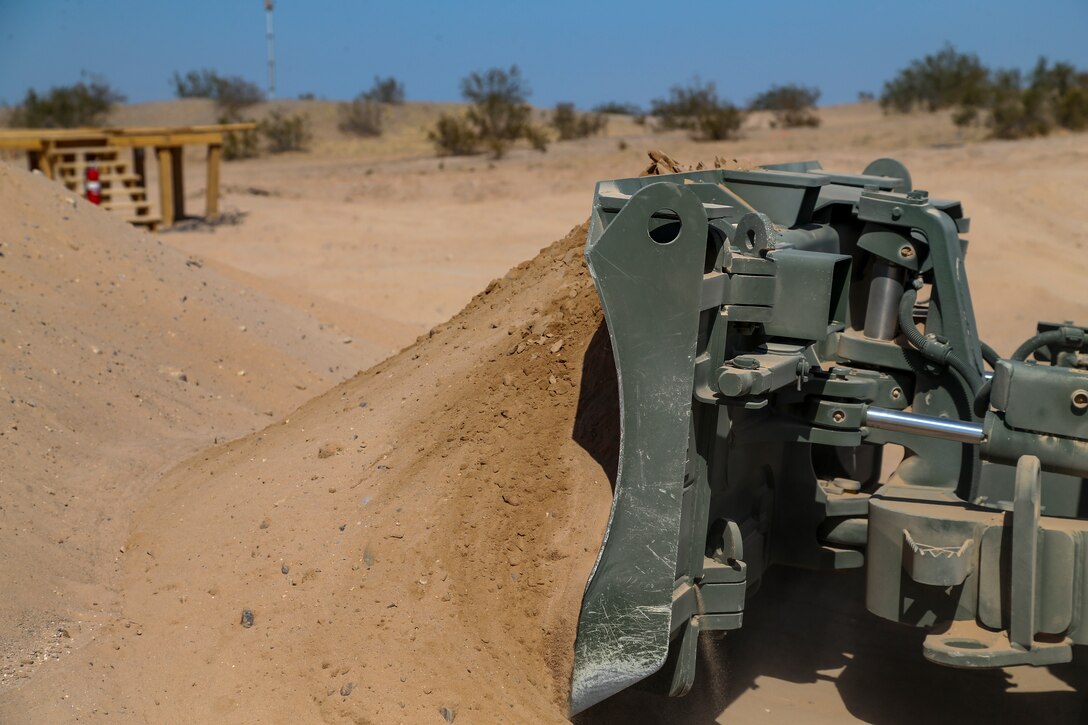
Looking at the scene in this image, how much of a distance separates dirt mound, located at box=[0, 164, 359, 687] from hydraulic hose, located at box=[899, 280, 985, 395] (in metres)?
3.06

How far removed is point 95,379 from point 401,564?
2968 millimetres

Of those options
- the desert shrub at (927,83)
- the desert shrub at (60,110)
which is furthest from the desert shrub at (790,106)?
the desert shrub at (60,110)

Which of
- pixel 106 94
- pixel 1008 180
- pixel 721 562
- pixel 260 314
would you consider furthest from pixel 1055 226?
pixel 106 94

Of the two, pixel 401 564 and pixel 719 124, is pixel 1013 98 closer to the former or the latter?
pixel 719 124

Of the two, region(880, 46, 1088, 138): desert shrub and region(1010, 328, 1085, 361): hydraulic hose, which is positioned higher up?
region(880, 46, 1088, 138): desert shrub

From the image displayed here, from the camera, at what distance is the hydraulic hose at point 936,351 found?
3.97 meters

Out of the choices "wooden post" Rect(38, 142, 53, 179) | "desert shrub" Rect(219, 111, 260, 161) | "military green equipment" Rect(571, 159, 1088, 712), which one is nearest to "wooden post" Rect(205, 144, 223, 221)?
"wooden post" Rect(38, 142, 53, 179)

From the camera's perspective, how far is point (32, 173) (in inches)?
342

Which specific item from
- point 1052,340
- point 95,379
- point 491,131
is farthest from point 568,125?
point 1052,340

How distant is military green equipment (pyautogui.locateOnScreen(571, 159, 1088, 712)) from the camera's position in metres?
3.13

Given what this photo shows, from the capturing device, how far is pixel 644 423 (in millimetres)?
3188

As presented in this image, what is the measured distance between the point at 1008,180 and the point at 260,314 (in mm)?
12684

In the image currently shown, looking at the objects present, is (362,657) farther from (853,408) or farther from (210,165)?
(210,165)

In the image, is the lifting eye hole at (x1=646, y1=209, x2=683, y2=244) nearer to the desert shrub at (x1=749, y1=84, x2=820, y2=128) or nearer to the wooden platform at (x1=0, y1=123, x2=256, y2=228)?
the wooden platform at (x1=0, y1=123, x2=256, y2=228)
